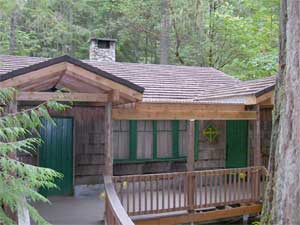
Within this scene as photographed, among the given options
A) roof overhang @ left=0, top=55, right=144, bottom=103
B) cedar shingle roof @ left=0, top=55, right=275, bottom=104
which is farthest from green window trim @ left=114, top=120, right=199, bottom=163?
roof overhang @ left=0, top=55, right=144, bottom=103

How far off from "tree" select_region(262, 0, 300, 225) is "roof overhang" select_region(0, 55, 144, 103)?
3.10 metres

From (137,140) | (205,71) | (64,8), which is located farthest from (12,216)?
(64,8)

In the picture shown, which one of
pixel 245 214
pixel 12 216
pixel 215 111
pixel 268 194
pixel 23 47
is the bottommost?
pixel 245 214

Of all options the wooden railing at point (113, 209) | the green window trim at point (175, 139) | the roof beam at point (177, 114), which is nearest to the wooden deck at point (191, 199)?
the wooden railing at point (113, 209)

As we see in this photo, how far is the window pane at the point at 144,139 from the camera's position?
10.2m

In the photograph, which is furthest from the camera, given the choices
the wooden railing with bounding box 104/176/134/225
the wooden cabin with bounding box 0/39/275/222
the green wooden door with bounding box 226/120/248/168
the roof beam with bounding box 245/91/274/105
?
the green wooden door with bounding box 226/120/248/168

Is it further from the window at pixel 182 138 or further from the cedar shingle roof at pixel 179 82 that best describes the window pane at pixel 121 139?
the window at pixel 182 138

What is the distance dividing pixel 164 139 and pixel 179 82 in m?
2.09

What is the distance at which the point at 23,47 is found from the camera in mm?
18484

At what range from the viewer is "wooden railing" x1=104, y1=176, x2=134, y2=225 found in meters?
5.61

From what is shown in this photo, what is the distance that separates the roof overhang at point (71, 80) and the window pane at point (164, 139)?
315cm

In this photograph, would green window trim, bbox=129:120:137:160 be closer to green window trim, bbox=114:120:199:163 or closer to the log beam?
green window trim, bbox=114:120:199:163

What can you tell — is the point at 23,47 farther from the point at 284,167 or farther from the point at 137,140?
the point at 284,167

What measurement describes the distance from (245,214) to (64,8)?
50.0 ft
